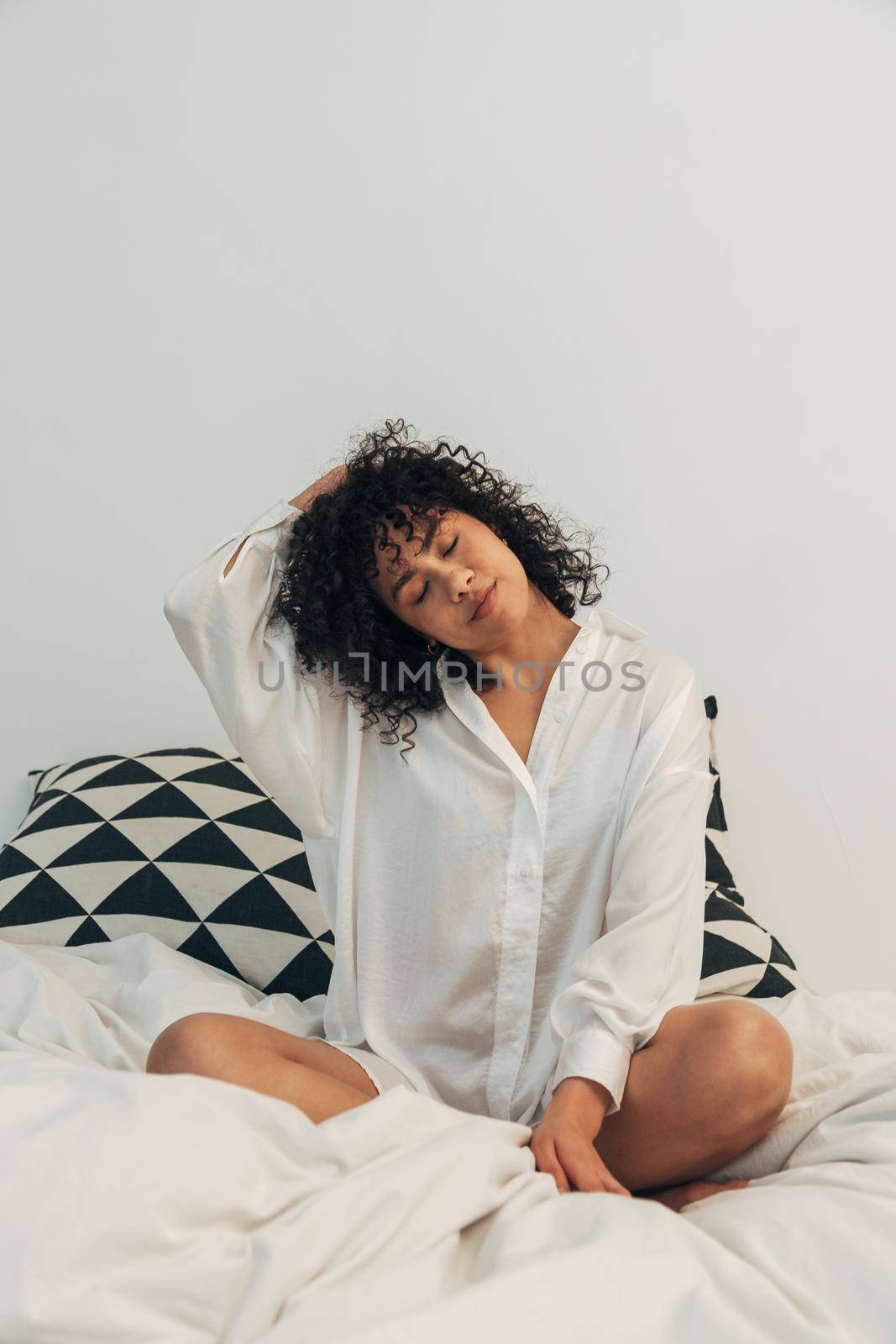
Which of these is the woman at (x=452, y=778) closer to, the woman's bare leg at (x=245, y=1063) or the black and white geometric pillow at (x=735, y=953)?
the woman's bare leg at (x=245, y=1063)

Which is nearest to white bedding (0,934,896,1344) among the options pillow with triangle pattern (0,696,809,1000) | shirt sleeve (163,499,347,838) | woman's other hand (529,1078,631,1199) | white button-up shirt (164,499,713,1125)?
woman's other hand (529,1078,631,1199)

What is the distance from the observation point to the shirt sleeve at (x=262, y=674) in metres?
1.34

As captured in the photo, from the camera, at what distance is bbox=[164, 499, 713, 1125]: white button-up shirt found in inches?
49.6

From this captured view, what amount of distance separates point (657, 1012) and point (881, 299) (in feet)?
4.71

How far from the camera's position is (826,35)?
2027 mm

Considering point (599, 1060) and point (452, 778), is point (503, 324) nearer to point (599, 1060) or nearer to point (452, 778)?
point (452, 778)

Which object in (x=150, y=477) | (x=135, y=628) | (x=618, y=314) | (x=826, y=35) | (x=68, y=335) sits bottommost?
(x=135, y=628)

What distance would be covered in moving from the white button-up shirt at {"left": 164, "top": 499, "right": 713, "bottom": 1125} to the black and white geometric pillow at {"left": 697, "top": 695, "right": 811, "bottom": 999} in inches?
14.0

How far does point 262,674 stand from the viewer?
1371 millimetres

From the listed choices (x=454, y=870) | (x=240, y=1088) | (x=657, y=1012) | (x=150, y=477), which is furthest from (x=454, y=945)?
(x=150, y=477)

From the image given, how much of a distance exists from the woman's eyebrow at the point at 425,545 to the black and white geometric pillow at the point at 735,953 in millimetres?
683

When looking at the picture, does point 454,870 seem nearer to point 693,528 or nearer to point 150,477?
point 693,528

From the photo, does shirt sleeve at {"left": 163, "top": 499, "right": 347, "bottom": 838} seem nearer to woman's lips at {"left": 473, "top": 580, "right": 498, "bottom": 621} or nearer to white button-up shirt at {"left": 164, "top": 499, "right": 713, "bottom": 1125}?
white button-up shirt at {"left": 164, "top": 499, "right": 713, "bottom": 1125}

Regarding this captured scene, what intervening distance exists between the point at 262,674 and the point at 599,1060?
59cm
